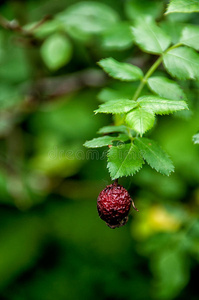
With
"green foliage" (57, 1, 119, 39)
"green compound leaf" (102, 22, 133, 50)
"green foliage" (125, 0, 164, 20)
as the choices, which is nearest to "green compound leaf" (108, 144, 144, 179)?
"green compound leaf" (102, 22, 133, 50)

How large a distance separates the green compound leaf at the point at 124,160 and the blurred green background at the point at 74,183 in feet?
3.31

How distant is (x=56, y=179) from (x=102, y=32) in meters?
1.59

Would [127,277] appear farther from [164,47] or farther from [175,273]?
[164,47]

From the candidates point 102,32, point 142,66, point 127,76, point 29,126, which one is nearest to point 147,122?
point 127,76

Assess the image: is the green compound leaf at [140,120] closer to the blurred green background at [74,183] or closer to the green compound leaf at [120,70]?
the green compound leaf at [120,70]

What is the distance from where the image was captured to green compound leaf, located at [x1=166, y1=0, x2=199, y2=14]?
39.2 inches

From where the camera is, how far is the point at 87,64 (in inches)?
114

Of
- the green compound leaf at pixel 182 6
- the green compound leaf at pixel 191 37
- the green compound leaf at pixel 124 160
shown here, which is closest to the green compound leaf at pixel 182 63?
the green compound leaf at pixel 191 37

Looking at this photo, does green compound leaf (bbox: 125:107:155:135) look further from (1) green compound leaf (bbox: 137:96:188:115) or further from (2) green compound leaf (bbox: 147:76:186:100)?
(2) green compound leaf (bbox: 147:76:186:100)

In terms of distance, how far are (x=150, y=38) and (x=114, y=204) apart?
62 cm

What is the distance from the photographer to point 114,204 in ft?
3.40

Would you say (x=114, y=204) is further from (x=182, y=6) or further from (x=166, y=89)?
(x=182, y=6)

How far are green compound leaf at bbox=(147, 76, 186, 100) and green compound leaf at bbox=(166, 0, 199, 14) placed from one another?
0.24 metres

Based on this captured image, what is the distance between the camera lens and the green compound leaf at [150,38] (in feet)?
4.05
